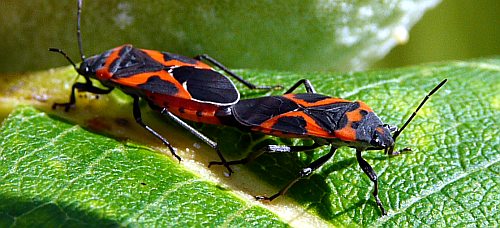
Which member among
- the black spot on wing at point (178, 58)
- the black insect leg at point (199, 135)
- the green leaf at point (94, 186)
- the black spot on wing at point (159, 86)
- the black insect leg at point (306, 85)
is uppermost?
the black insect leg at point (306, 85)

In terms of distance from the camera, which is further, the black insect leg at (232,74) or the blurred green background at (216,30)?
the black insect leg at (232,74)

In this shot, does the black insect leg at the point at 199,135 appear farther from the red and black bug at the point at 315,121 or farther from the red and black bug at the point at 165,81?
the red and black bug at the point at 315,121

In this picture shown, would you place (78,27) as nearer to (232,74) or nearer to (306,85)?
(232,74)

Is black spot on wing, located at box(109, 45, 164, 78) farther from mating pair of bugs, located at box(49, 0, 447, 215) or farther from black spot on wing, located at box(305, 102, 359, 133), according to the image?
black spot on wing, located at box(305, 102, 359, 133)

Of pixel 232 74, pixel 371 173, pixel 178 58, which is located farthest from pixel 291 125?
pixel 178 58

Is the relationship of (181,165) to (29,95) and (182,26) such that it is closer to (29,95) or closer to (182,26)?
(182,26)

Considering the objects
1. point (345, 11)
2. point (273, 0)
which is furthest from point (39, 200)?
point (345, 11)

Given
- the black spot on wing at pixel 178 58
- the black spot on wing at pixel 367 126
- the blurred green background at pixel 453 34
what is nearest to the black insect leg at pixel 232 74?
the black spot on wing at pixel 178 58
